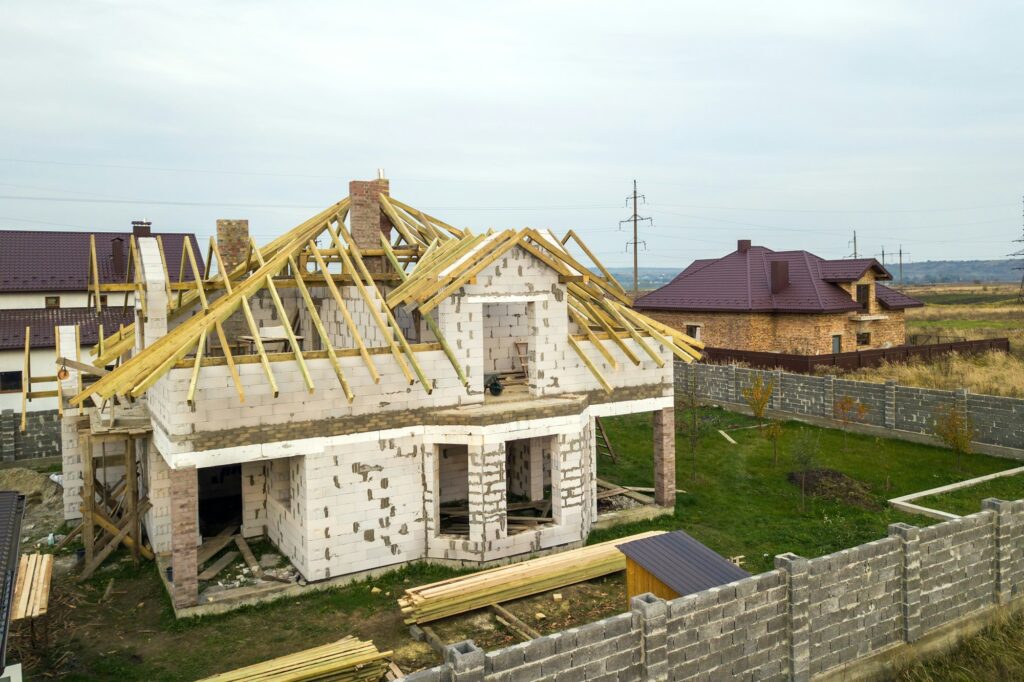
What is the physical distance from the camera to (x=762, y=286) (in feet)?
116

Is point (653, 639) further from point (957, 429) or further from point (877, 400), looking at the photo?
point (877, 400)

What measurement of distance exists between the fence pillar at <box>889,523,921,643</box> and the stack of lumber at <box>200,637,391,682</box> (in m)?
7.08

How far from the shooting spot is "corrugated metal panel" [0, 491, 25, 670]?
7.07m

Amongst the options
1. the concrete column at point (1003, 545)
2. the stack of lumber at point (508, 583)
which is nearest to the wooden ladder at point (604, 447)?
the stack of lumber at point (508, 583)

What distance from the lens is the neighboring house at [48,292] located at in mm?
29312

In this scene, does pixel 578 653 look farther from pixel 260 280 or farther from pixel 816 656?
pixel 260 280

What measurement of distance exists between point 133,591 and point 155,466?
2.49m

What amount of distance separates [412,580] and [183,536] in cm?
409

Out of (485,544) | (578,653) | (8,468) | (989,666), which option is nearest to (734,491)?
(485,544)

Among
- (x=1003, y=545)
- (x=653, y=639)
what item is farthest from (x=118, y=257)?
(x=1003, y=545)

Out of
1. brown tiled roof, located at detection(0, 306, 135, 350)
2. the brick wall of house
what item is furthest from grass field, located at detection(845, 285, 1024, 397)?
brown tiled roof, located at detection(0, 306, 135, 350)

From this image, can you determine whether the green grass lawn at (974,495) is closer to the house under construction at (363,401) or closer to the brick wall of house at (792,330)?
the house under construction at (363,401)

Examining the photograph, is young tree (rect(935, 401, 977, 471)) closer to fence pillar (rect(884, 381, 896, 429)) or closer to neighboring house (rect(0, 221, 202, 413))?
fence pillar (rect(884, 381, 896, 429))

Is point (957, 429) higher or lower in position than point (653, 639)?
higher
